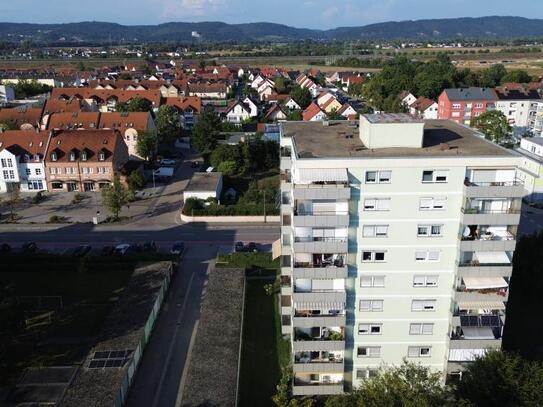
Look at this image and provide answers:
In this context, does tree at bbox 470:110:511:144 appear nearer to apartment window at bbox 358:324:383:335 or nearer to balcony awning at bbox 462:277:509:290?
balcony awning at bbox 462:277:509:290

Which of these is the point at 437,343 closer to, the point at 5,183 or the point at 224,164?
the point at 224,164

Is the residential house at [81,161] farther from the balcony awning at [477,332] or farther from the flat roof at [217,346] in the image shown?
the balcony awning at [477,332]

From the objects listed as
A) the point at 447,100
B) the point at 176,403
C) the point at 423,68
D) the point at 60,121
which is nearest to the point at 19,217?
the point at 60,121

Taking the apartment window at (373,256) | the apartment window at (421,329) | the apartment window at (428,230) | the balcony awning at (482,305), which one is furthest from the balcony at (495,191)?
the apartment window at (421,329)

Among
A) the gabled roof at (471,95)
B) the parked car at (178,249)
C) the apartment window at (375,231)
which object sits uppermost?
the gabled roof at (471,95)

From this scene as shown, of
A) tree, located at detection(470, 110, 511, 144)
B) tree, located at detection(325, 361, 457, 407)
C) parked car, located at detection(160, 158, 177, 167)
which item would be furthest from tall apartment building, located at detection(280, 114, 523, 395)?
tree, located at detection(470, 110, 511, 144)

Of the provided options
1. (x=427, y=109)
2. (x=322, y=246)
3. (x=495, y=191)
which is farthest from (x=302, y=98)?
(x=495, y=191)

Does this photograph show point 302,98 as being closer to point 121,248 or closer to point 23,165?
point 23,165
